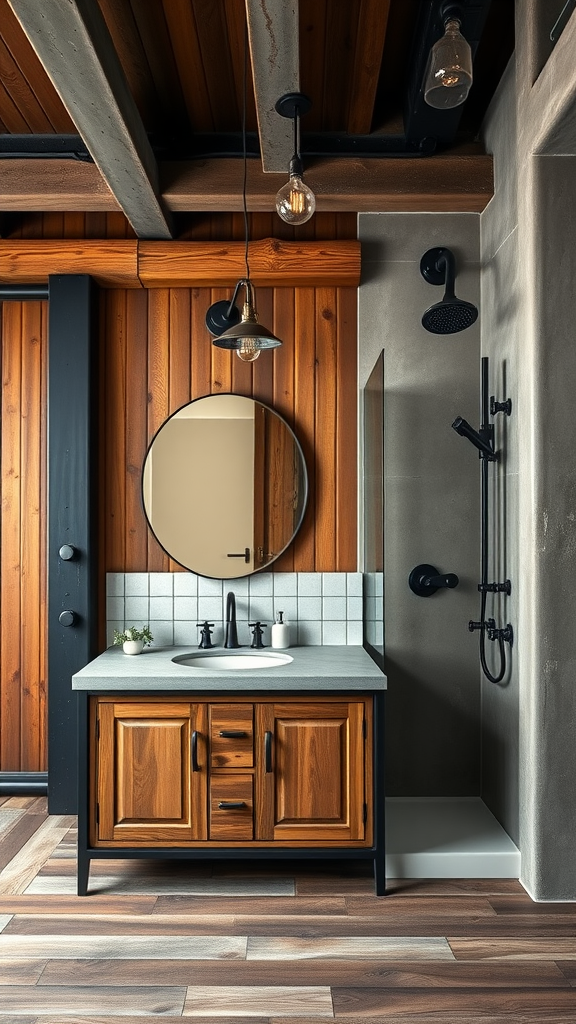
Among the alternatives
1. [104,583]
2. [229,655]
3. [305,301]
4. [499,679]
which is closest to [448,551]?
[499,679]

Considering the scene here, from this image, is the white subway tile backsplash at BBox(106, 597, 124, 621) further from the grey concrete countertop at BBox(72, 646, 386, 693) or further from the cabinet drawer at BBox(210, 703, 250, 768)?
the cabinet drawer at BBox(210, 703, 250, 768)

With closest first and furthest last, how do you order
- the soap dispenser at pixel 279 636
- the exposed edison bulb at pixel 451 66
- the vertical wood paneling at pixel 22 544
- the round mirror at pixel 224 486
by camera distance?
1. the exposed edison bulb at pixel 451 66
2. the soap dispenser at pixel 279 636
3. the round mirror at pixel 224 486
4. the vertical wood paneling at pixel 22 544

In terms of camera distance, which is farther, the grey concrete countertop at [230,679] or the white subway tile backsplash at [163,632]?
the white subway tile backsplash at [163,632]

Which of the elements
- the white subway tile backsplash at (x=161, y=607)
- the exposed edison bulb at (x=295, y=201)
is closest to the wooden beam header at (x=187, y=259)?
the exposed edison bulb at (x=295, y=201)

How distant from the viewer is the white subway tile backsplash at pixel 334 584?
3.78m

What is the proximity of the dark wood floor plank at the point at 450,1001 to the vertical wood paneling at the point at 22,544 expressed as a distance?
7.52ft

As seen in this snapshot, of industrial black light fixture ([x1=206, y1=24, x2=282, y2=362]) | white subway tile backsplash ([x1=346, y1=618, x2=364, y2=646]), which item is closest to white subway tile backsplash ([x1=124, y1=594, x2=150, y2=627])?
white subway tile backsplash ([x1=346, y1=618, x2=364, y2=646])

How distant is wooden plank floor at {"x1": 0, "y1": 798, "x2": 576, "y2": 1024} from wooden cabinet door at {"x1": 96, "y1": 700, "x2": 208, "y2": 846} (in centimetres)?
24

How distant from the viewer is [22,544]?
4145 mm

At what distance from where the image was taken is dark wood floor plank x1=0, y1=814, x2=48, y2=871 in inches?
132

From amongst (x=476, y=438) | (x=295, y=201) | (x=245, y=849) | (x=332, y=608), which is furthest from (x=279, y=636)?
(x=295, y=201)

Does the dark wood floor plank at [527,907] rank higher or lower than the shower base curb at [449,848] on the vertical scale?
lower

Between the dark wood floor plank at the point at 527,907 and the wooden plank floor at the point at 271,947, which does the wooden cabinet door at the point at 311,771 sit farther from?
the dark wood floor plank at the point at 527,907

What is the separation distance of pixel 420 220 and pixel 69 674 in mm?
2612
